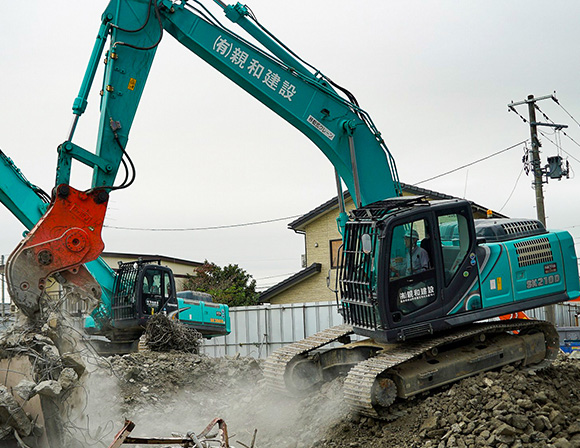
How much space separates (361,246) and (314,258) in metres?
18.8

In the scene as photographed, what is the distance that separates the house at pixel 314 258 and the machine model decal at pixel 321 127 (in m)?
16.4

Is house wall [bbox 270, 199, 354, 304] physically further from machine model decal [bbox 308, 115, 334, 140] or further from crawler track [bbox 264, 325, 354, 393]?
machine model decal [bbox 308, 115, 334, 140]

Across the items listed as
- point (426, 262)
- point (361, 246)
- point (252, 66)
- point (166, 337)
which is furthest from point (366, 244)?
point (166, 337)

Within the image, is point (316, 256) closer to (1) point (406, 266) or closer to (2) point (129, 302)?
(2) point (129, 302)

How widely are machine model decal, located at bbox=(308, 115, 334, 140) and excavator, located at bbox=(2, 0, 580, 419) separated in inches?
0.5

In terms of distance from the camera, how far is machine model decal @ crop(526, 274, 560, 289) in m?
8.47

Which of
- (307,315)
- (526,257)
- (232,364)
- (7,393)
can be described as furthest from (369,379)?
(307,315)

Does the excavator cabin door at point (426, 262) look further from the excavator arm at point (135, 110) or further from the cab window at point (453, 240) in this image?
the excavator arm at point (135, 110)

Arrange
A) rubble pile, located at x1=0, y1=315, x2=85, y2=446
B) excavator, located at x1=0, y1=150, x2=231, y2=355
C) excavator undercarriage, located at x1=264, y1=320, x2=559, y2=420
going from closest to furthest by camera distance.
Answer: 1. rubble pile, located at x1=0, y1=315, x2=85, y2=446
2. excavator undercarriage, located at x1=264, y1=320, x2=559, y2=420
3. excavator, located at x1=0, y1=150, x2=231, y2=355

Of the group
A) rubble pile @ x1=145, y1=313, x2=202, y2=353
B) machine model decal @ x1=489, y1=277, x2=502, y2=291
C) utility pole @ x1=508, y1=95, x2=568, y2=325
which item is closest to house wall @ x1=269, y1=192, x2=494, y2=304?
utility pole @ x1=508, y1=95, x2=568, y2=325

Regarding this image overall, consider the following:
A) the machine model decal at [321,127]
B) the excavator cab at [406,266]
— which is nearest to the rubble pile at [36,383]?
the excavator cab at [406,266]

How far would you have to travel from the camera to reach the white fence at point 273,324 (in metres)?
20.8

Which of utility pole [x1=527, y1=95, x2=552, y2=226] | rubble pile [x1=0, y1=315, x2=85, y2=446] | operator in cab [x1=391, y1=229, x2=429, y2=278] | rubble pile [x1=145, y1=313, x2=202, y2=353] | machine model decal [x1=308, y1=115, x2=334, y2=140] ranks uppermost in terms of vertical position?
utility pole [x1=527, y1=95, x2=552, y2=226]

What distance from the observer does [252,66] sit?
826 centimetres
